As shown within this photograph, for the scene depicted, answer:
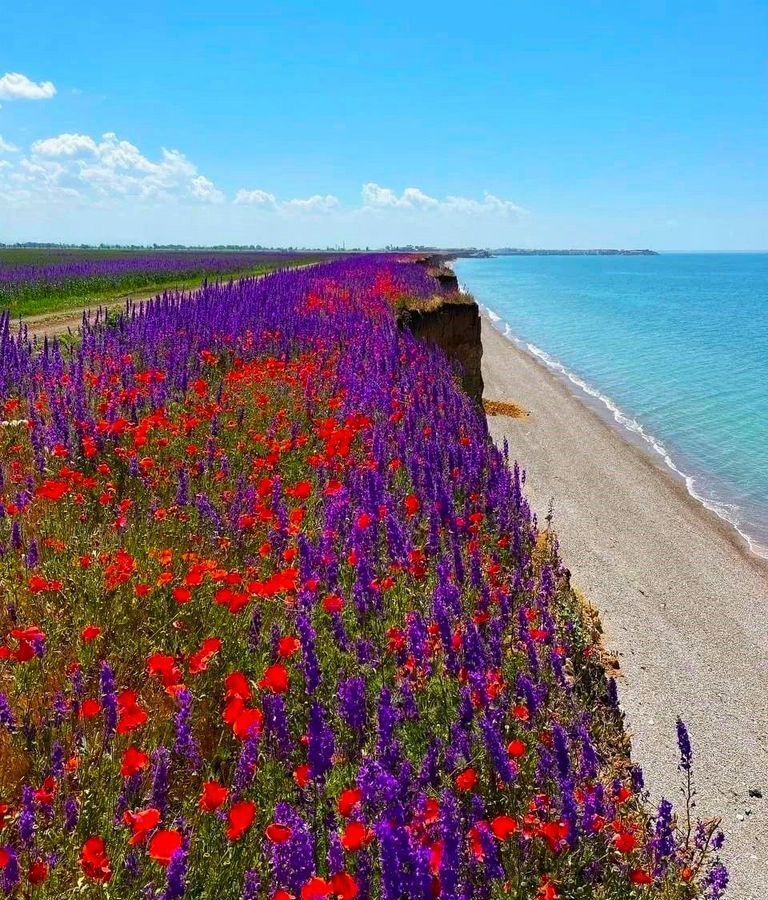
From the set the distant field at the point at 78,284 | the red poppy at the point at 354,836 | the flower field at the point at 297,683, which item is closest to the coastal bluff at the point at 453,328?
the flower field at the point at 297,683

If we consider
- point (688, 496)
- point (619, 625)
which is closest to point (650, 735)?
point (619, 625)

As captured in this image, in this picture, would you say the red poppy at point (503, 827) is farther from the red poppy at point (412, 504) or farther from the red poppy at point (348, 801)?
the red poppy at point (412, 504)

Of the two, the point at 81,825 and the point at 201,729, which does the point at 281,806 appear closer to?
Result: the point at 81,825

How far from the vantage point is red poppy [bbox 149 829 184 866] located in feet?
5.56

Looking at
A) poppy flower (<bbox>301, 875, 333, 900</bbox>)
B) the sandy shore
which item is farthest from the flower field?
the sandy shore

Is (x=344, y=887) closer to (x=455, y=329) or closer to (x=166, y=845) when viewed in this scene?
(x=166, y=845)

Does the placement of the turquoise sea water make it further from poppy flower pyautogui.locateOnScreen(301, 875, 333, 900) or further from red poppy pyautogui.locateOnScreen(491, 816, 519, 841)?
poppy flower pyautogui.locateOnScreen(301, 875, 333, 900)

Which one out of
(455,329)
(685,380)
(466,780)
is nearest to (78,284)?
(455,329)

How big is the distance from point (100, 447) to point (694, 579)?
8.81 meters

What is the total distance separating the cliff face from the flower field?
6.48 m

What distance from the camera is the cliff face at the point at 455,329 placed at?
12.1 metres

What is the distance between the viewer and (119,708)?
2.33 meters

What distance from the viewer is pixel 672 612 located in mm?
8906

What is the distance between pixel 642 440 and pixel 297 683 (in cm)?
1795
